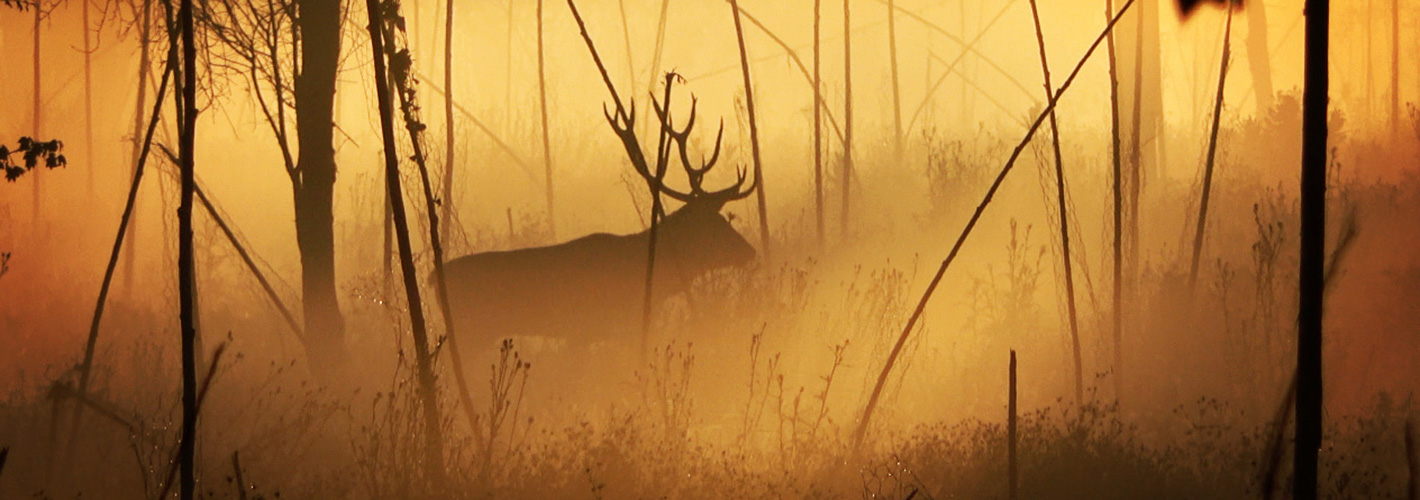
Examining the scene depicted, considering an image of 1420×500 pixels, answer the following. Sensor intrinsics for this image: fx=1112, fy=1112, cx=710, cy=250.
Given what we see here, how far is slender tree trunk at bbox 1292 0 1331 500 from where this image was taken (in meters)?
2.85

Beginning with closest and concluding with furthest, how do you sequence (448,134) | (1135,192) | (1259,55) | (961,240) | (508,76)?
(961,240), (1135,192), (448,134), (1259,55), (508,76)

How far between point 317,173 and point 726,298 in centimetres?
286

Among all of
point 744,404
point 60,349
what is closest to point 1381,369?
point 744,404

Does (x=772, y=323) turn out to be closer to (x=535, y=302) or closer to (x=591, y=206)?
(x=535, y=302)

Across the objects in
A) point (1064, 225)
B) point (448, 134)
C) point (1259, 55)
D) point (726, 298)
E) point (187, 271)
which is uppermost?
point (1259, 55)

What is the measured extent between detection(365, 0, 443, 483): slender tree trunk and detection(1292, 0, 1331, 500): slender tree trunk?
9.48ft

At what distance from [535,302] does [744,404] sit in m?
2.29

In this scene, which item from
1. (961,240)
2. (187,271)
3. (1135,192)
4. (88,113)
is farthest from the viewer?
(88,113)

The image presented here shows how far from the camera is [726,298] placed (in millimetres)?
7887

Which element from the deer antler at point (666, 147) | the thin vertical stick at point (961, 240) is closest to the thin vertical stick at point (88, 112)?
the deer antler at point (666, 147)

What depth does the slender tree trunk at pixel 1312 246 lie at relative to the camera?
2852 millimetres

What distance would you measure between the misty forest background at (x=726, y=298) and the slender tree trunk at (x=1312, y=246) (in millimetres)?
108

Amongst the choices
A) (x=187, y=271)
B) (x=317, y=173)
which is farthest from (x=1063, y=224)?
(x=317, y=173)

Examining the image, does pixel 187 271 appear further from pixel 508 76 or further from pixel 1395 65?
pixel 508 76
